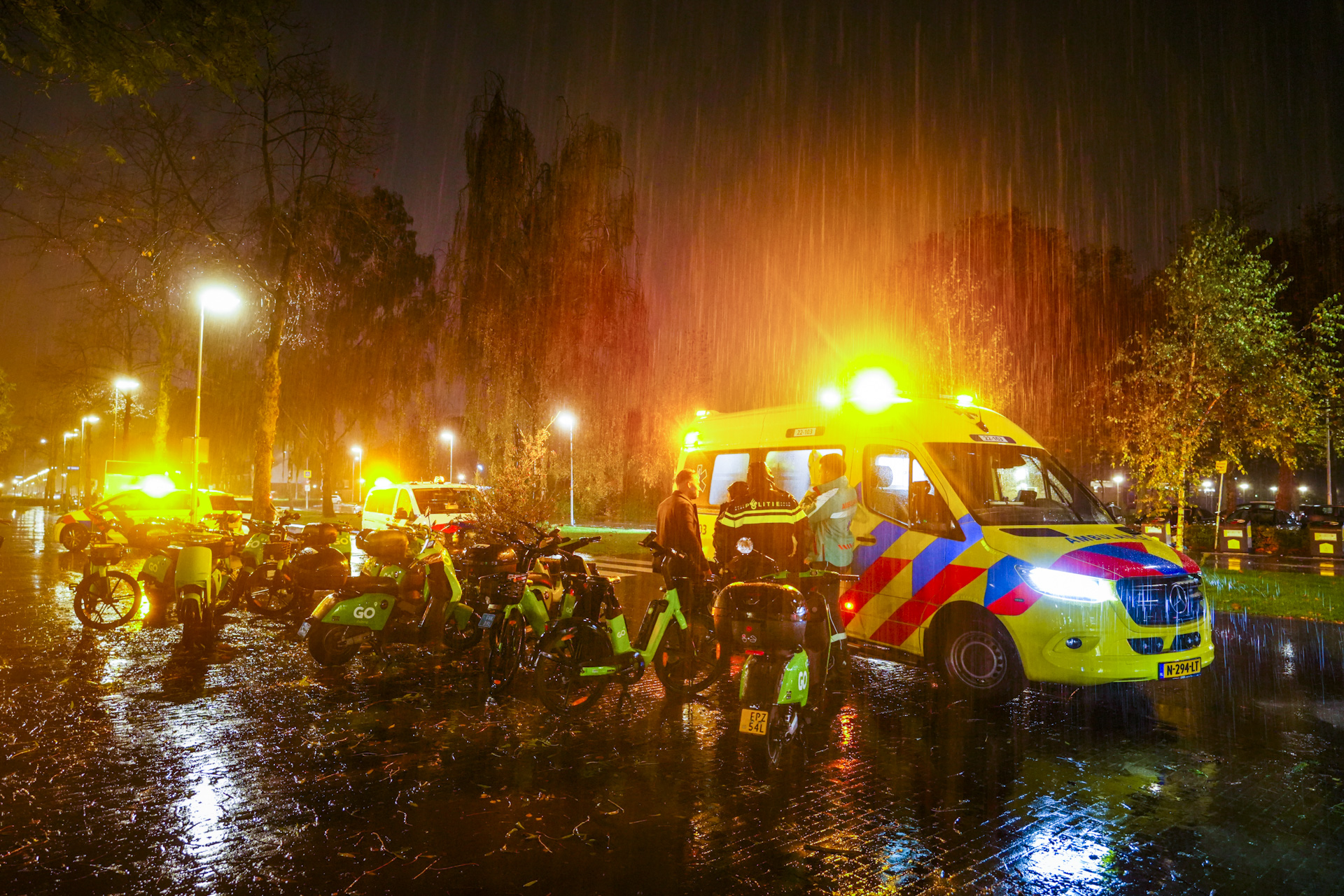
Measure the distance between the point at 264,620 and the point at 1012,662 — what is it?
9.39 meters

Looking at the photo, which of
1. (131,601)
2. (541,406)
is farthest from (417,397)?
(131,601)

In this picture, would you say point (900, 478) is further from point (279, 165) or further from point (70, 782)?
point (279, 165)

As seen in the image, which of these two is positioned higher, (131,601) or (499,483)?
(499,483)

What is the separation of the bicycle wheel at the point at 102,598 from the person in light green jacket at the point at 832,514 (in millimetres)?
8540

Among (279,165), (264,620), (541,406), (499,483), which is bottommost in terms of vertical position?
(264,620)

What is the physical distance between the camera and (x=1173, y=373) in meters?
17.0

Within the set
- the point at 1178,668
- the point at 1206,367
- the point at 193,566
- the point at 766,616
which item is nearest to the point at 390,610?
the point at 193,566

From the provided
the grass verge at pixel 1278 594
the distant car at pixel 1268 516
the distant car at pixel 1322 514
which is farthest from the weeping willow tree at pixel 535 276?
the distant car at pixel 1322 514

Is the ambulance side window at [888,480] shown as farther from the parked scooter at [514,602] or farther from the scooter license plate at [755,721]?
the scooter license plate at [755,721]

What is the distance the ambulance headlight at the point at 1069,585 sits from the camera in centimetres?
612

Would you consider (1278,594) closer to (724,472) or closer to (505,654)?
(724,472)

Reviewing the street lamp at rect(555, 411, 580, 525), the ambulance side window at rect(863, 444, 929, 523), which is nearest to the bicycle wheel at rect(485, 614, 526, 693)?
the ambulance side window at rect(863, 444, 929, 523)

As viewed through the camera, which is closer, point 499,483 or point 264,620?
point 264,620

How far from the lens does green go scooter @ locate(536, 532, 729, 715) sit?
627 centimetres
